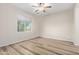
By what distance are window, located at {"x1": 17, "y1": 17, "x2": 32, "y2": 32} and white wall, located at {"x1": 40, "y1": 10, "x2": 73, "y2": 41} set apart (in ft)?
0.63

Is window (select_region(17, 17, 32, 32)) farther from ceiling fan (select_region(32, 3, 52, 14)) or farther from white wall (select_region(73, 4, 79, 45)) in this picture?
white wall (select_region(73, 4, 79, 45))

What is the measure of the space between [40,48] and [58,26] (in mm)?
407

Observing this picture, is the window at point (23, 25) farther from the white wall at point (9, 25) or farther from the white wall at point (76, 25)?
the white wall at point (76, 25)

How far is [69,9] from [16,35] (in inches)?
32.7

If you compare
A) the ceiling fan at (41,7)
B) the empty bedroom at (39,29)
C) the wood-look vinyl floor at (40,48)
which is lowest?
the wood-look vinyl floor at (40,48)

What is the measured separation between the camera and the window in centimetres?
182

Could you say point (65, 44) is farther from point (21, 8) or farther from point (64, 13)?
point (21, 8)

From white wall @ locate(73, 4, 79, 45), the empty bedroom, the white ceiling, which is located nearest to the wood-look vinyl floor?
the empty bedroom

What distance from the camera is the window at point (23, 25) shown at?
5.97 feet

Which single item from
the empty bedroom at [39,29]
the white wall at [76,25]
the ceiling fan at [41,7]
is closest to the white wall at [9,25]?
the empty bedroom at [39,29]

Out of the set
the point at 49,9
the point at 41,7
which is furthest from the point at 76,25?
the point at 41,7

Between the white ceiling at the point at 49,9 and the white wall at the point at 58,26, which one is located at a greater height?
the white ceiling at the point at 49,9

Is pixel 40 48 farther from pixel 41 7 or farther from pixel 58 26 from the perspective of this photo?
pixel 41 7
